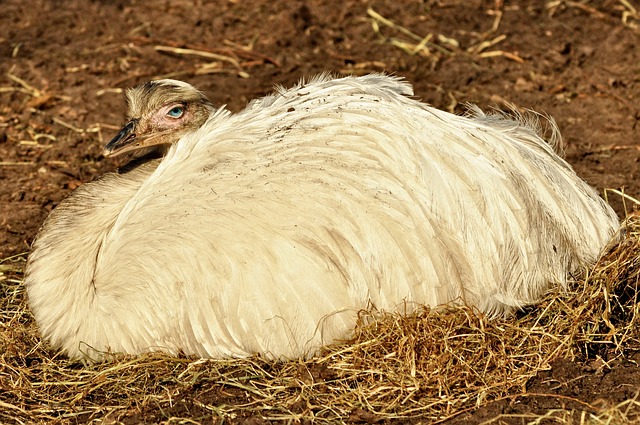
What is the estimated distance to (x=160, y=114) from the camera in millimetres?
5312

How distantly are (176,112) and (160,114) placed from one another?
3.2 inches

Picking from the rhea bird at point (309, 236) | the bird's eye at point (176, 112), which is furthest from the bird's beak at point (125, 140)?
the rhea bird at point (309, 236)

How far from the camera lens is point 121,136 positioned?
5.33m

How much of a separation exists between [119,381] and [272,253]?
93cm

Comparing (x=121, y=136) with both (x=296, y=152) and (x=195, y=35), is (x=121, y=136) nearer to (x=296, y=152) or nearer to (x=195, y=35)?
(x=296, y=152)

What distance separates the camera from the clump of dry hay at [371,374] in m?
4.46

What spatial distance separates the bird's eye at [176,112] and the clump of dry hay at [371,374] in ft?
4.33

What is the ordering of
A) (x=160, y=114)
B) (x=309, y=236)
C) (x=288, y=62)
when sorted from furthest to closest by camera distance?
(x=288, y=62) < (x=160, y=114) < (x=309, y=236)

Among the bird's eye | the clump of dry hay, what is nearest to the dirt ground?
the bird's eye

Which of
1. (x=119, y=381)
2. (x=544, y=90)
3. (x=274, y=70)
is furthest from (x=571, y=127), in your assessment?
(x=119, y=381)

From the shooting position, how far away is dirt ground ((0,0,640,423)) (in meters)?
7.04

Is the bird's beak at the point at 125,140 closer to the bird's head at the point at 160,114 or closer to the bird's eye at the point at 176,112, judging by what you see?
the bird's head at the point at 160,114

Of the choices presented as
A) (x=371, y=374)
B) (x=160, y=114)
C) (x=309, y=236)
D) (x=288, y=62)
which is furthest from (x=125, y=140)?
(x=288, y=62)

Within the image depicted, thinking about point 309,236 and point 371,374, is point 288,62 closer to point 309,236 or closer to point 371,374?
point 309,236
